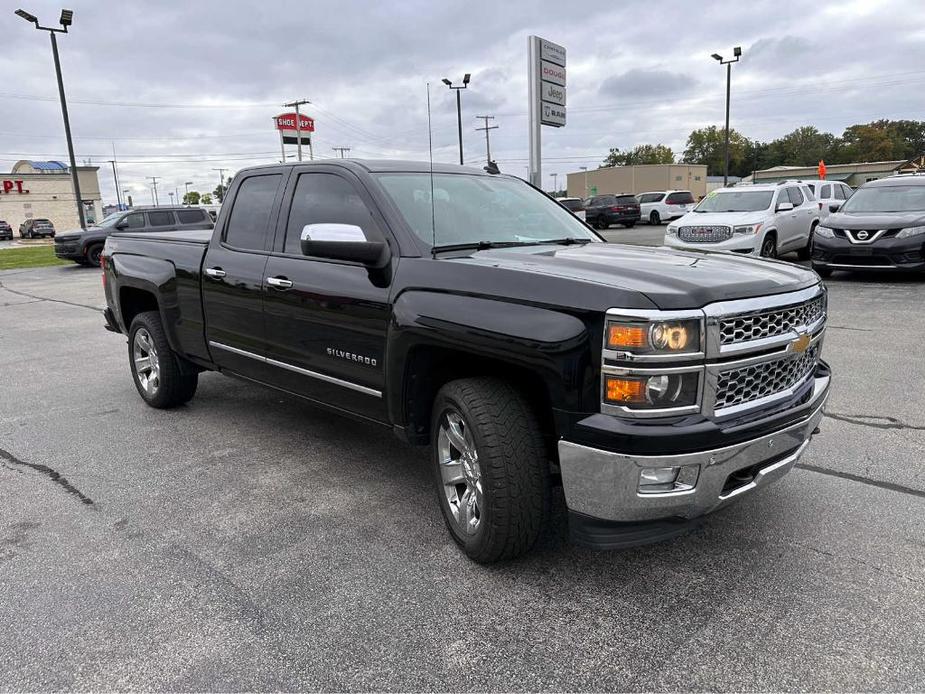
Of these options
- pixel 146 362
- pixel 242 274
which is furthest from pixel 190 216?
pixel 242 274

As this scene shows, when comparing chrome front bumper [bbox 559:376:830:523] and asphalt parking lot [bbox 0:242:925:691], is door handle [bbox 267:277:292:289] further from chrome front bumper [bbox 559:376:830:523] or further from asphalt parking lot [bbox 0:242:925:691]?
chrome front bumper [bbox 559:376:830:523]

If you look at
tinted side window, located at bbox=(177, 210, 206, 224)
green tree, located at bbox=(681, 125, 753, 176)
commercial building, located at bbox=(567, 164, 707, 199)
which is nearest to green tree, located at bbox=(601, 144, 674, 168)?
green tree, located at bbox=(681, 125, 753, 176)

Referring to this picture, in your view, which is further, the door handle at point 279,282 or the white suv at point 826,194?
the white suv at point 826,194

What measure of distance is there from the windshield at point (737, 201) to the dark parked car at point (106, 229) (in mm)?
13419

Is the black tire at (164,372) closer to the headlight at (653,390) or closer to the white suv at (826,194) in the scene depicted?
the headlight at (653,390)

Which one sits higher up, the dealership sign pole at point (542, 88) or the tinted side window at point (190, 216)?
the dealership sign pole at point (542, 88)

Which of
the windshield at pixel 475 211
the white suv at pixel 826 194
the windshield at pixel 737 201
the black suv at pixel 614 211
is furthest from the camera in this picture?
the black suv at pixel 614 211

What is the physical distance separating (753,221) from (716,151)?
4075 inches

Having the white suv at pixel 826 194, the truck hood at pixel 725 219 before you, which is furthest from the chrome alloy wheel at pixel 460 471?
the white suv at pixel 826 194

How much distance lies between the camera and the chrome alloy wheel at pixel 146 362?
546 centimetres

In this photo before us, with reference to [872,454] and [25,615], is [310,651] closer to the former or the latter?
[25,615]

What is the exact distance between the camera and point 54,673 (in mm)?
2400

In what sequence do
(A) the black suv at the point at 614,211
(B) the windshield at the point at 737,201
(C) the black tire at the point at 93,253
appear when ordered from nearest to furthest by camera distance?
(B) the windshield at the point at 737,201, (C) the black tire at the point at 93,253, (A) the black suv at the point at 614,211

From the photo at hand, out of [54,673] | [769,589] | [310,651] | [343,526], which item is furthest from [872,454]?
[54,673]
